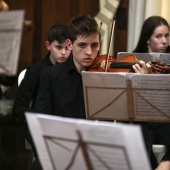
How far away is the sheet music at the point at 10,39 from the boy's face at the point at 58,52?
47.6 inches

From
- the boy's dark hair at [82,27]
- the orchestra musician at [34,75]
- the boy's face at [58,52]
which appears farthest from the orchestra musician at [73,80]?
the boy's face at [58,52]

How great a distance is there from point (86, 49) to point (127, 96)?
1.23ft

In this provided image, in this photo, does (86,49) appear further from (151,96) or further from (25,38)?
(25,38)

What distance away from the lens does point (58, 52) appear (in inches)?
112

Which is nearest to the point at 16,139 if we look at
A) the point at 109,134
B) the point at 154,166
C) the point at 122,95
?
the point at 154,166

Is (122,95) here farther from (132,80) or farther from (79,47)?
(79,47)

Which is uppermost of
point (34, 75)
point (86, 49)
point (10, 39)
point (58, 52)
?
point (10, 39)

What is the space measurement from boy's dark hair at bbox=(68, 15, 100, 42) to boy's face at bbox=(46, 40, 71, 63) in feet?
1.75

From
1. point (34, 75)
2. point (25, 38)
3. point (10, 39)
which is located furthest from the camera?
point (25, 38)

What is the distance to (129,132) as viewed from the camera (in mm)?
1293

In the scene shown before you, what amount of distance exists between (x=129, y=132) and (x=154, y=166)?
1017mm

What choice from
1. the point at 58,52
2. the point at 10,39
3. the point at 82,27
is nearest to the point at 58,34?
the point at 58,52

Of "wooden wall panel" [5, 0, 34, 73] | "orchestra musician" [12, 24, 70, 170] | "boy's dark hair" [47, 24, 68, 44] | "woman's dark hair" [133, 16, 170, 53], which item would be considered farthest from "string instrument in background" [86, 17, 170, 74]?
"wooden wall panel" [5, 0, 34, 73]

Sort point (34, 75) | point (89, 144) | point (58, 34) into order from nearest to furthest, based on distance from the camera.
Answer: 1. point (89, 144)
2. point (34, 75)
3. point (58, 34)
